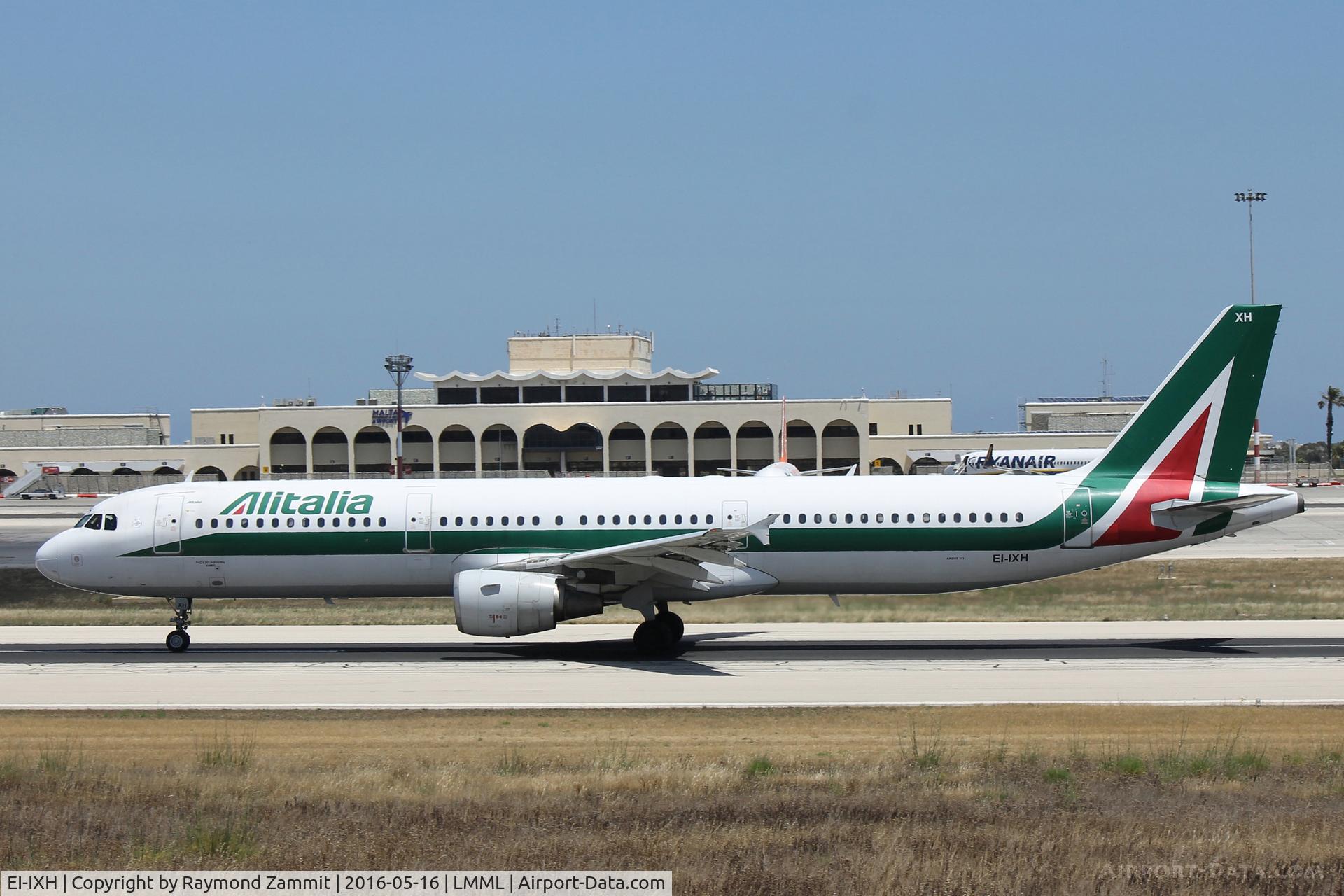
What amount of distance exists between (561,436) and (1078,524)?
295 feet

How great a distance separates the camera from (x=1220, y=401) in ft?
94.1

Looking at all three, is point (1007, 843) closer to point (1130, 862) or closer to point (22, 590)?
point (1130, 862)

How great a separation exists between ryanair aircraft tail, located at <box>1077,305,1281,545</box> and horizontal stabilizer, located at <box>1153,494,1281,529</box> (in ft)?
1.35

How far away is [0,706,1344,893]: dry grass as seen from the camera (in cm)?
1155

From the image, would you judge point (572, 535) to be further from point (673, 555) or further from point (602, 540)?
point (673, 555)

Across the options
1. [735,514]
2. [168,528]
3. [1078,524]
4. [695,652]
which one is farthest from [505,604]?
[1078,524]

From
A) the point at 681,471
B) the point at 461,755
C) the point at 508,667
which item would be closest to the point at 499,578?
the point at 508,667

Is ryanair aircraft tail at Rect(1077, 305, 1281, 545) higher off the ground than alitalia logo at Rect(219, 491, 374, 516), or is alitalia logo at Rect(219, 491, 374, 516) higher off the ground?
ryanair aircraft tail at Rect(1077, 305, 1281, 545)

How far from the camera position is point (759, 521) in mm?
27625

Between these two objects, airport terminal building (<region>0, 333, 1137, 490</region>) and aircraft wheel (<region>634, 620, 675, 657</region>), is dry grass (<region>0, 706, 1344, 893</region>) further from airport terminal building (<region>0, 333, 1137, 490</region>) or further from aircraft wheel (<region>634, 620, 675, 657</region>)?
airport terminal building (<region>0, 333, 1137, 490</region>)

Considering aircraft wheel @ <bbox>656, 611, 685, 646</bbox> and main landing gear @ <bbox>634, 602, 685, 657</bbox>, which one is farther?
aircraft wheel @ <bbox>656, 611, 685, 646</bbox>

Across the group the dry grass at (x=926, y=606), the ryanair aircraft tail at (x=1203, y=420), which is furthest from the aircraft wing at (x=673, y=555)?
the ryanair aircraft tail at (x=1203, y=420)

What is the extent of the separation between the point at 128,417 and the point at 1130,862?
434 ft
